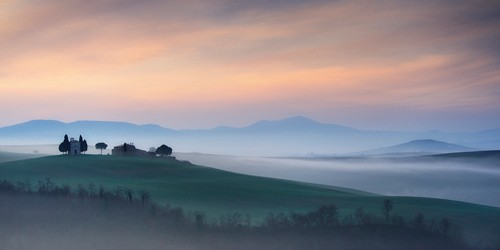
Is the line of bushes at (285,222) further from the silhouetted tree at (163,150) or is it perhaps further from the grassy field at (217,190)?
the silhouetted tree at (163,150)

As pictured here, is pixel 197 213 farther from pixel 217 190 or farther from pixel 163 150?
pixel 163 150

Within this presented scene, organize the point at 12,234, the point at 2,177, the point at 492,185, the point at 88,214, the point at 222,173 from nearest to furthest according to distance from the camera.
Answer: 1. the point at 12,234
2. the point at 88,214
3. the point at 2,177
4. the point at 222,173
5. the point at 492,185

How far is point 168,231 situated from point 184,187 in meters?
33.5

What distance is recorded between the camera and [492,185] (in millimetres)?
138875

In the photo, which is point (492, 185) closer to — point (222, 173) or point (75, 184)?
point (222, 173)

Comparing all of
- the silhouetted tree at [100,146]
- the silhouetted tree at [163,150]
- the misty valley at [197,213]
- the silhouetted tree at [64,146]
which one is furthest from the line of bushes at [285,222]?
the silhouetted tree at [100,146]

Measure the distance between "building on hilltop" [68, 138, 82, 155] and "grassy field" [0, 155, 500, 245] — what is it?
912cm

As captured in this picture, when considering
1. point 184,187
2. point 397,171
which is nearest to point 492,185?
point 397,171

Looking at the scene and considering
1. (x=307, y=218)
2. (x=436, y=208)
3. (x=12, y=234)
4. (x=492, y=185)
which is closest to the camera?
(x=12, y=234)

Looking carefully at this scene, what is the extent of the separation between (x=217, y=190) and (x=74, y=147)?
151 ft

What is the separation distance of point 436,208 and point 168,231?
121 feet

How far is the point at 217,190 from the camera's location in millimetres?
76438

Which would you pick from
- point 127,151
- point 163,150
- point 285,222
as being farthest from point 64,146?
point 285,222

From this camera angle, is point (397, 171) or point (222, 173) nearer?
point (222, 173)
